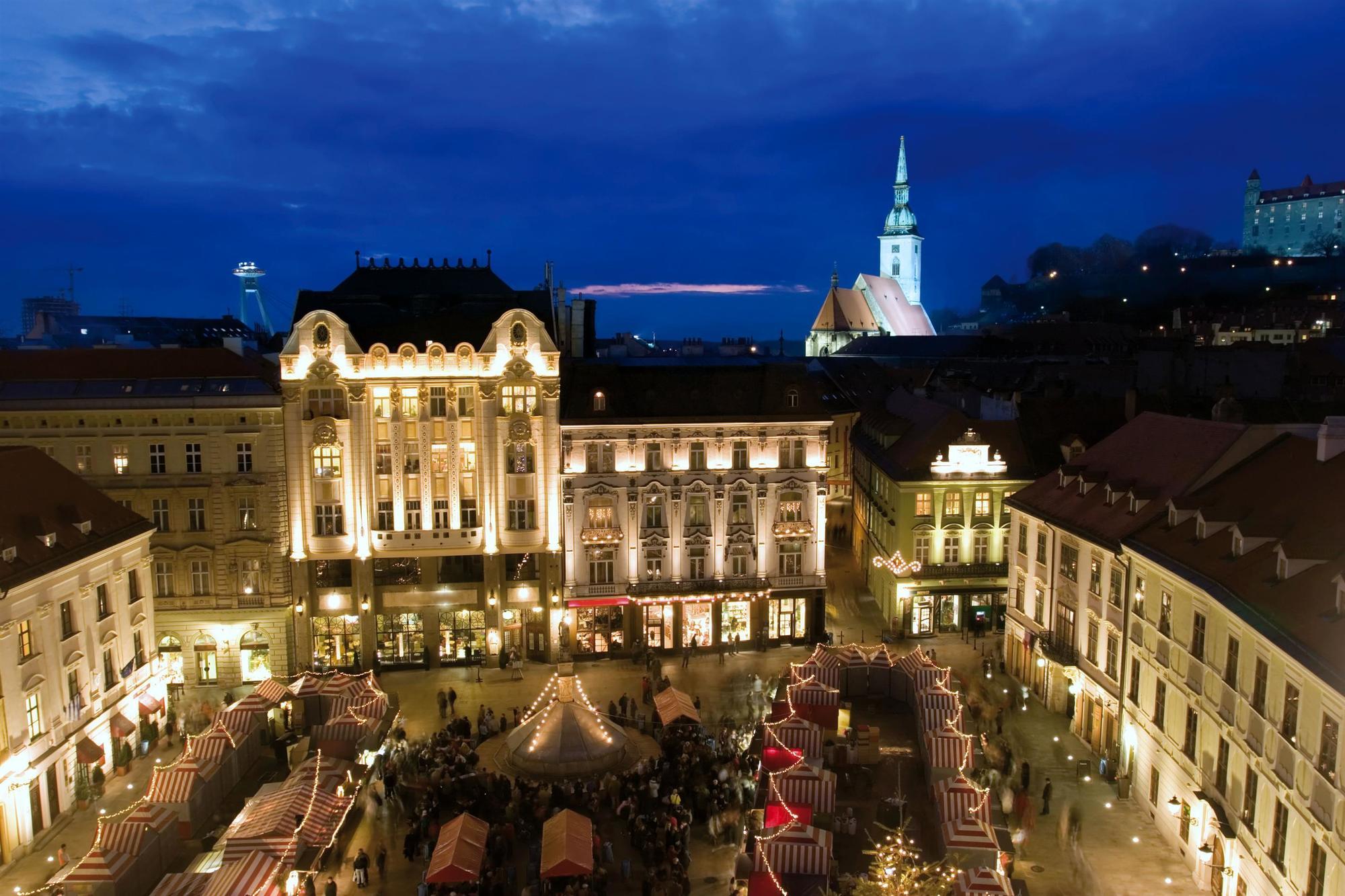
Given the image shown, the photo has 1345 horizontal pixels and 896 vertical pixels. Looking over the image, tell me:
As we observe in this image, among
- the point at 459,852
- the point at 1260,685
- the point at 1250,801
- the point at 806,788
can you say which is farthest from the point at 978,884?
the point at 459,852

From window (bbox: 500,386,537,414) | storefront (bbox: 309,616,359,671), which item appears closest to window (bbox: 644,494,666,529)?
window (bbox: 500,386,537,414)

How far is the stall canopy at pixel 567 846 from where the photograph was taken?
2880cm

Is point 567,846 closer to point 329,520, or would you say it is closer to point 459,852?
point 459,852

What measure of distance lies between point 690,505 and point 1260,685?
3059 cm

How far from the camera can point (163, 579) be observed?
50.0 m

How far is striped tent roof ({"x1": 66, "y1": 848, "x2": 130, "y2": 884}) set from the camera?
1084 inches

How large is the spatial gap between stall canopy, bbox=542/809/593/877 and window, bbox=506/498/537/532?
76.4ft

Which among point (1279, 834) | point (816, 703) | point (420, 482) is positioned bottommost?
point (816, 703)

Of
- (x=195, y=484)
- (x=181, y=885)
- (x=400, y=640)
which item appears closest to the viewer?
(x=181, y=885)

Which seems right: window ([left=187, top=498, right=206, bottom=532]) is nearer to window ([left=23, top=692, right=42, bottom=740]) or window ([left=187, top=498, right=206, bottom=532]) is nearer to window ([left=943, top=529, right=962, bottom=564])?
window ([left=23, top=692, right=42, bottom=740])

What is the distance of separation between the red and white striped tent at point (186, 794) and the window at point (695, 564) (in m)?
26.4

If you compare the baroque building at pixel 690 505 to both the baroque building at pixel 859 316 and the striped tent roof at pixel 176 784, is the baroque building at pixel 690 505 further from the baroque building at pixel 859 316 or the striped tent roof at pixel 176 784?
the baroque building at pixel 859 316

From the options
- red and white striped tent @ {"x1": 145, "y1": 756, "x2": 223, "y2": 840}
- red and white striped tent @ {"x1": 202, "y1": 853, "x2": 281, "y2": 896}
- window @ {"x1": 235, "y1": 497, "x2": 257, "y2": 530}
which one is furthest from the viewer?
window @ {"x1": 235, "y1": 497, "x2": 257, "y2": 530}

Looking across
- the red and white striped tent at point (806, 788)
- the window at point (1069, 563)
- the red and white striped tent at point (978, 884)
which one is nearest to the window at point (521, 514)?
the red and white striped tent at point (806, 788)
